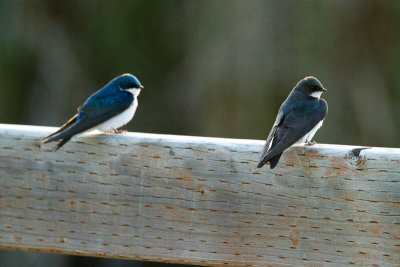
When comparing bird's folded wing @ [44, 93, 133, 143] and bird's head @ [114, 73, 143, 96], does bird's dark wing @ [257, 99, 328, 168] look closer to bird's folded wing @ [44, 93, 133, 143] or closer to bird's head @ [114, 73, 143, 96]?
bird's folded wing @ [44, 93, 133, 143]

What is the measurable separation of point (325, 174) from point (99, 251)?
68 cm

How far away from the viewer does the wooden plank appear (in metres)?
1.64

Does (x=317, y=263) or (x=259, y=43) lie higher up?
(x=259, y=43)

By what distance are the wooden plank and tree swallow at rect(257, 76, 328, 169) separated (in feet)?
0.16

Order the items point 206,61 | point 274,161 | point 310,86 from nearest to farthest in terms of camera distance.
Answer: point 274,161
point 310,86
point 206,61

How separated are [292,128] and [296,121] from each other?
0.65 feet

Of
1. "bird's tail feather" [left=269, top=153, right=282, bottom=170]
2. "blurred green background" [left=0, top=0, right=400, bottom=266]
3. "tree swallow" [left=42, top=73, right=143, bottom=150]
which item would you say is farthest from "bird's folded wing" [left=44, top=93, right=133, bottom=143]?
"blurred green background" [left=0, top=0, right=400, bottom=266]

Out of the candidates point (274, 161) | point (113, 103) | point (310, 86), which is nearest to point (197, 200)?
point (274, 161)

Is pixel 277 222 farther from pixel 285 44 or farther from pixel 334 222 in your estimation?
pixel 285 44

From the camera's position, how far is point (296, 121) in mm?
2572

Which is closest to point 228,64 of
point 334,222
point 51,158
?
point 51,158

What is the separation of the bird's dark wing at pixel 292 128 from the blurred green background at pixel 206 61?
1711 millimetres

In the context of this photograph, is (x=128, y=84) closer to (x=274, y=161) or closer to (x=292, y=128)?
(x=292, y=128)

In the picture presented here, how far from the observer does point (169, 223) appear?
1853mm
